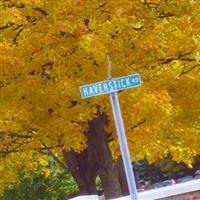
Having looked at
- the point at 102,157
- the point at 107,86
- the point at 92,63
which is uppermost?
the point at 92,63

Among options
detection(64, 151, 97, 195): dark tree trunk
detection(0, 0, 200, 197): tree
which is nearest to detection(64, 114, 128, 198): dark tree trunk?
detection(64, 151, 97, 195): dark tree trunk

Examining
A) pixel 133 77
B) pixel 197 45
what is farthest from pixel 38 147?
pixel 133 77

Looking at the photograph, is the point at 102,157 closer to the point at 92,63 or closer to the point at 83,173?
the point at 83,173

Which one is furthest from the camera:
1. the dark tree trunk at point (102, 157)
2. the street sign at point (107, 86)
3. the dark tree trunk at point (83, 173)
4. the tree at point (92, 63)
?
the dark tree trunk at point (83, 173)

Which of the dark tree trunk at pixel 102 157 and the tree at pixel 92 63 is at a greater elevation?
the tree at pixel 92 63

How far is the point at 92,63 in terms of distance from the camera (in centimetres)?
1277

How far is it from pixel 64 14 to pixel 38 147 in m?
4.05

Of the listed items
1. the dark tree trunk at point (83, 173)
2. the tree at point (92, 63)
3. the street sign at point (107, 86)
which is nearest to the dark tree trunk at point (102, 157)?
the dark tree trunk at point (83, 173)

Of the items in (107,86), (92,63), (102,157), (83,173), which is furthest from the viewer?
(83,173)

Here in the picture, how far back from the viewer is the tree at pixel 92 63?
12508 millimetres

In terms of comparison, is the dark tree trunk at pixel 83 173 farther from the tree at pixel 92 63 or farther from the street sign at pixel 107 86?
the street sign at pixel 107 86

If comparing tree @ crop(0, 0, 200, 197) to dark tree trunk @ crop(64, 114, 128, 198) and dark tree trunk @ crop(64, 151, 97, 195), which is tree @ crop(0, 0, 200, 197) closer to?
dark tree trunk @ crop(64, 114, 128, 198)

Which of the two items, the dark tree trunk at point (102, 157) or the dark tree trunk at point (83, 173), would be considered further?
the dark tree trunk at point (83, 173)

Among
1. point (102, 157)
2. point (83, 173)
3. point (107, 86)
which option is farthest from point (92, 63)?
point (83, 173)
